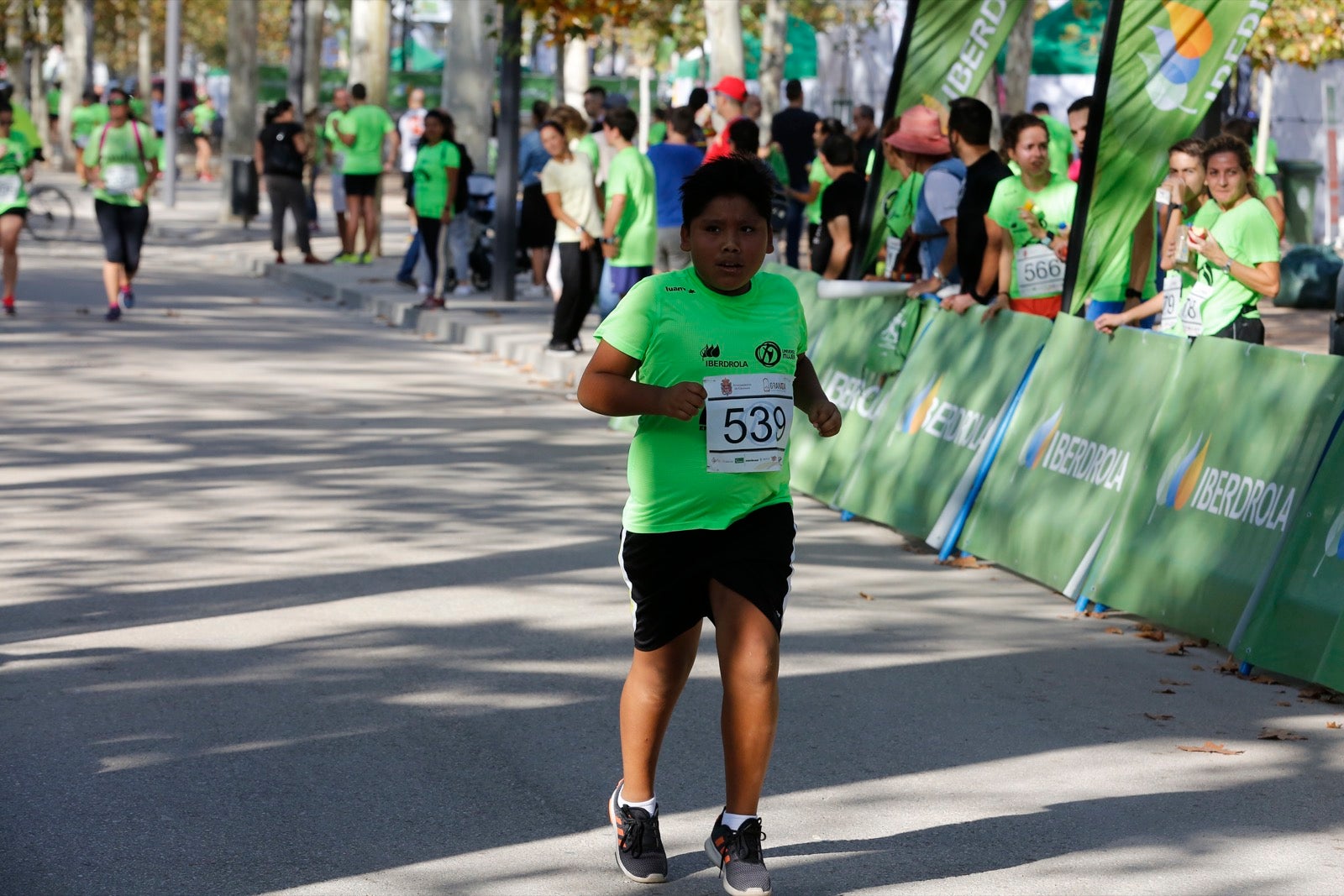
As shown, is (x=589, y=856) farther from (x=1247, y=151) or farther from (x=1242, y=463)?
(x=1247, y=151)

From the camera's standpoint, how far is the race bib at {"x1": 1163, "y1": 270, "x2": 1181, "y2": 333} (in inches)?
368

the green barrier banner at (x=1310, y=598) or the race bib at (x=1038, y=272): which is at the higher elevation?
the race bib at (x=1038, y=272)

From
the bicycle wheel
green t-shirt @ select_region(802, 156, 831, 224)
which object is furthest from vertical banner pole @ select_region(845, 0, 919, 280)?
the bicycle wheel

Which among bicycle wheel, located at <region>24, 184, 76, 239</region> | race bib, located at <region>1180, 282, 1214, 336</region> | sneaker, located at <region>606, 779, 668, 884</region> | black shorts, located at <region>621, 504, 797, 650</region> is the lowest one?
bicycle wheel, located at <region>24, 184, 76, 239</region>

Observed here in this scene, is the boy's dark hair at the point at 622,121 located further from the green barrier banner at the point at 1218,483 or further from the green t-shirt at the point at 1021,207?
the green barrier banner at the point at 1218,483

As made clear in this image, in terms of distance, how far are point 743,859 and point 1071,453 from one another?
4.18 meters

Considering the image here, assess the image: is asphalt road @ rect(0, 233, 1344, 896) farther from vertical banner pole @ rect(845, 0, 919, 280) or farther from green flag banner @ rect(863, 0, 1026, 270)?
green flag banner @ rect(863, 0, 1026, 270)

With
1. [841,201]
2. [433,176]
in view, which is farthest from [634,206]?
[433,176]

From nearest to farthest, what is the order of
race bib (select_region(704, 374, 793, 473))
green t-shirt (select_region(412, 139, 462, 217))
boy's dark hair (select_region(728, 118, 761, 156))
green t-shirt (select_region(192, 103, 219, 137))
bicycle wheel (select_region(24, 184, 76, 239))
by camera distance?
race bib (select_region(704, 374, 793, 473)) < boy's dark hair (select_region(728, 118, 761, 156)) < green t-shirt (select_region(412, 139, 462, 217)) < bicycle wheel (select_region(24, 184, 76, 239)) < green t-shirt (select_region(192, 103, 219, 137))

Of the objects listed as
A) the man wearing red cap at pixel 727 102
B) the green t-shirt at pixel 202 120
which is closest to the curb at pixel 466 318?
the man wearing red cap at pixel 727 102

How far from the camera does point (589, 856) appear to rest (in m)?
4.88

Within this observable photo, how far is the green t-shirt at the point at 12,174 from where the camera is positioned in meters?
17.1

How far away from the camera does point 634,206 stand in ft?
46.8

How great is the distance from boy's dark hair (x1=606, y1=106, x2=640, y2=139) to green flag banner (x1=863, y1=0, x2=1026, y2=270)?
2.84 m
